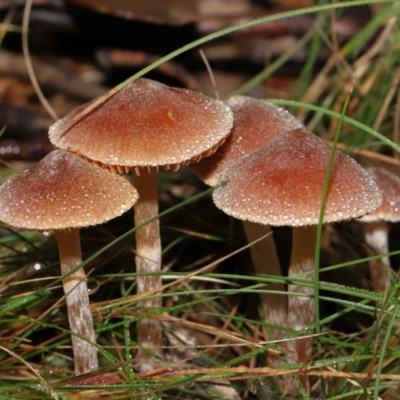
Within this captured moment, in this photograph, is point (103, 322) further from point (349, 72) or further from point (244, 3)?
point (244, 3)

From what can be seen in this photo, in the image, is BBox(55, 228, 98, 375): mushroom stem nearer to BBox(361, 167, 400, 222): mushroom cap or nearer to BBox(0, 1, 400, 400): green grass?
BBox(0, 1, 400, 400): green grass

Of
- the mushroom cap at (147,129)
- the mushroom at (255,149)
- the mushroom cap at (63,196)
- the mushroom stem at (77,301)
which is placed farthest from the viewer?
the mushroom at (255,149)

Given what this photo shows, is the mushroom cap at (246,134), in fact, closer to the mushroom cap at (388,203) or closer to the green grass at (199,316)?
the green grass at (199,316)

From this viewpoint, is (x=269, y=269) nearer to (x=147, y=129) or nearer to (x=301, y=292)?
(x=301, y=292)

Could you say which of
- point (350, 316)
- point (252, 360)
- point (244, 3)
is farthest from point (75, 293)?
point (244, 3)

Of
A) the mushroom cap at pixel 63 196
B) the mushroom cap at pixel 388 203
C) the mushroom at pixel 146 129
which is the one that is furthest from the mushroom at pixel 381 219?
the mushroom cap at pixel 63 196

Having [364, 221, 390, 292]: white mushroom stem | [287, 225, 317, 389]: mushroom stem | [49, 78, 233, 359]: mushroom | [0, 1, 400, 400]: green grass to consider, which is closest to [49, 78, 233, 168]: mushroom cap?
[49, 78, 233, 359]: mushroom
